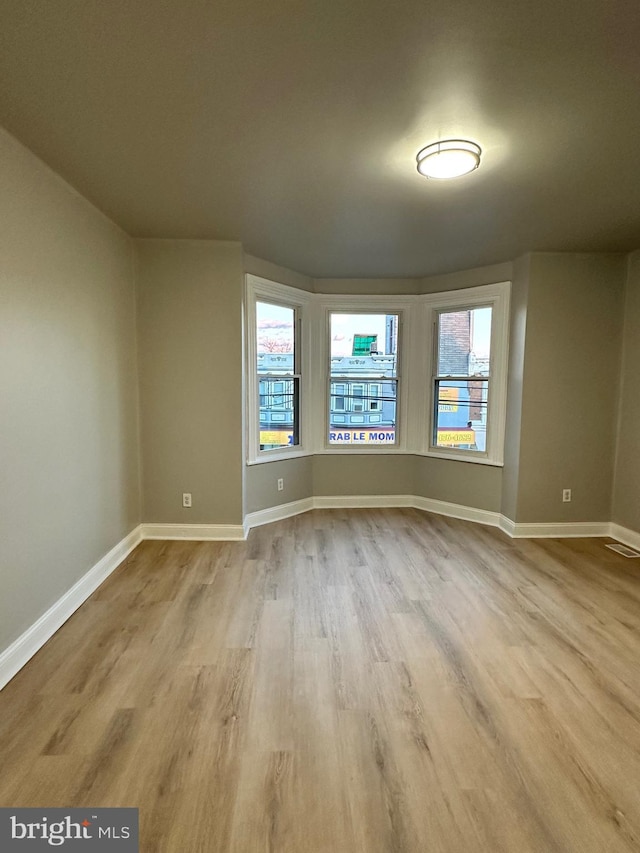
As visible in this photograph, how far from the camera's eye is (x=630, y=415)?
3.90m

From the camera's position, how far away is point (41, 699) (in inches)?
75.8

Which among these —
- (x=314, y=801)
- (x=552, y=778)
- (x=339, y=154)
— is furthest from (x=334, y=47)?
(x=552, y=778)

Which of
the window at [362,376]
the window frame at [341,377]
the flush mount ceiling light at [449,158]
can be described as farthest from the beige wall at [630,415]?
the flush mount ceiling light at [449,158]

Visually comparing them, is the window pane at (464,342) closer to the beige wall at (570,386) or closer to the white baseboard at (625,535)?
the beige wall at (570,386)

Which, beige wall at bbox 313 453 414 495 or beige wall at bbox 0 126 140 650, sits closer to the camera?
beige wall at bbox 0 126 140 650

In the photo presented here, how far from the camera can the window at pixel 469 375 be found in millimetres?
4344

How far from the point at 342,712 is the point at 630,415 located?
3587 millimetres

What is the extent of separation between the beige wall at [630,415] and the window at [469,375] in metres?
1.01

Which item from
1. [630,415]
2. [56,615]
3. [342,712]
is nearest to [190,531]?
[56,615]

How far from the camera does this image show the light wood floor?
4.65 ft

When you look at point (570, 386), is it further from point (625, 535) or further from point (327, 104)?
point (327, 104)
